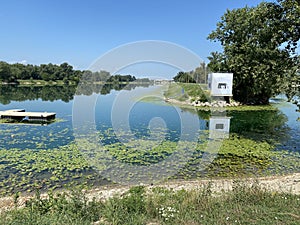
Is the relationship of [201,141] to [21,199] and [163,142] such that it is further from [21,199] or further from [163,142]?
[21,199]

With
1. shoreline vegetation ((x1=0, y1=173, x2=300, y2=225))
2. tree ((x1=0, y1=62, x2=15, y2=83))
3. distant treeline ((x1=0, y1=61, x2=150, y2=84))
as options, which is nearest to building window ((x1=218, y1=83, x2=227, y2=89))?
shoreline vegetation ((x1=0, y1=173, x2=300, y2=225))

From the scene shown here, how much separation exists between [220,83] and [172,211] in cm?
2593

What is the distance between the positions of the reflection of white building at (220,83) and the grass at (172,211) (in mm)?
23856

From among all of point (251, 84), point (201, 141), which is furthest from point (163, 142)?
point (251, 84)

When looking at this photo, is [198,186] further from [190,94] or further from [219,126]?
[190,94]

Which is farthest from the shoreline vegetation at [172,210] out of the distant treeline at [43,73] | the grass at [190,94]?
the distant treeline at [43,73]

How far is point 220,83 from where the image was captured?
1117 inches

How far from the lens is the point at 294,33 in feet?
33.1

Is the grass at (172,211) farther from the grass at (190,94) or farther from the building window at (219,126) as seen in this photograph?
the grass at (190,94)

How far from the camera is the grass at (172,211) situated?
3826 mm

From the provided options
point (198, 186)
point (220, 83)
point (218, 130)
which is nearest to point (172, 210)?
point (198, 186)

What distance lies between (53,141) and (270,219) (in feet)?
34.2

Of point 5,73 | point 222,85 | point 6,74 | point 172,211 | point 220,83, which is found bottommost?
point 172,211

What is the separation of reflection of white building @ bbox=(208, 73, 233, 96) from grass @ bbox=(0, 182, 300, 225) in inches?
939
